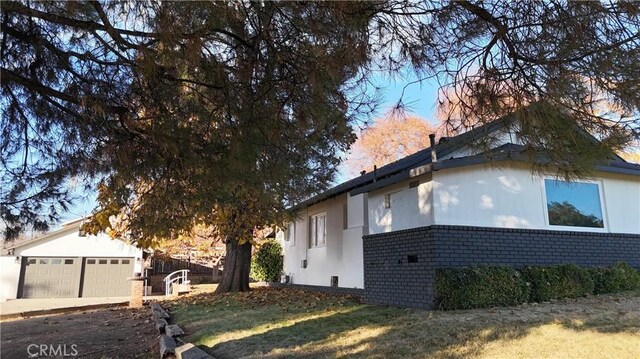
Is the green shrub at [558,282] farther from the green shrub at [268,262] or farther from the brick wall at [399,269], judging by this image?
the green shrub at [268,262]

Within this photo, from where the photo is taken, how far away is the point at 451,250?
952 cm

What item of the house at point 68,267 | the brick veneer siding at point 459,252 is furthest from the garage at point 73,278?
the brick veneer siding at point 459,252

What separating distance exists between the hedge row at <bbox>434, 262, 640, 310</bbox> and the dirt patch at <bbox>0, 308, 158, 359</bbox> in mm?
5323

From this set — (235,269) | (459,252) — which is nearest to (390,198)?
(459,252)

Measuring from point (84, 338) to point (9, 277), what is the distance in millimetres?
20490

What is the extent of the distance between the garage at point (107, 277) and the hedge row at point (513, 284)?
22.7m

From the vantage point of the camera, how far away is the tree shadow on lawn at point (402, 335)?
603cm

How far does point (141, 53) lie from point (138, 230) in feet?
14.0

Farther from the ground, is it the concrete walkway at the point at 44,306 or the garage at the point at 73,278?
the garage at the point at 73,278

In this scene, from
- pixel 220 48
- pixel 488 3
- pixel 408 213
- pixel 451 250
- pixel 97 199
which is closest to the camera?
pixel 488 3

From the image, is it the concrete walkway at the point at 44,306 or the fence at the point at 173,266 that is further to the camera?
the fence at the point at 173,266

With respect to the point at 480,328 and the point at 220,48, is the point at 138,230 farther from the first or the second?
the point at 480,328

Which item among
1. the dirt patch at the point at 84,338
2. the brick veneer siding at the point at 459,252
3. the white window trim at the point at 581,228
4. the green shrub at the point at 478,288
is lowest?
the dirt patch at the point at 84,338

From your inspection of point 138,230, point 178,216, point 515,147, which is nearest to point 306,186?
point 178,216
